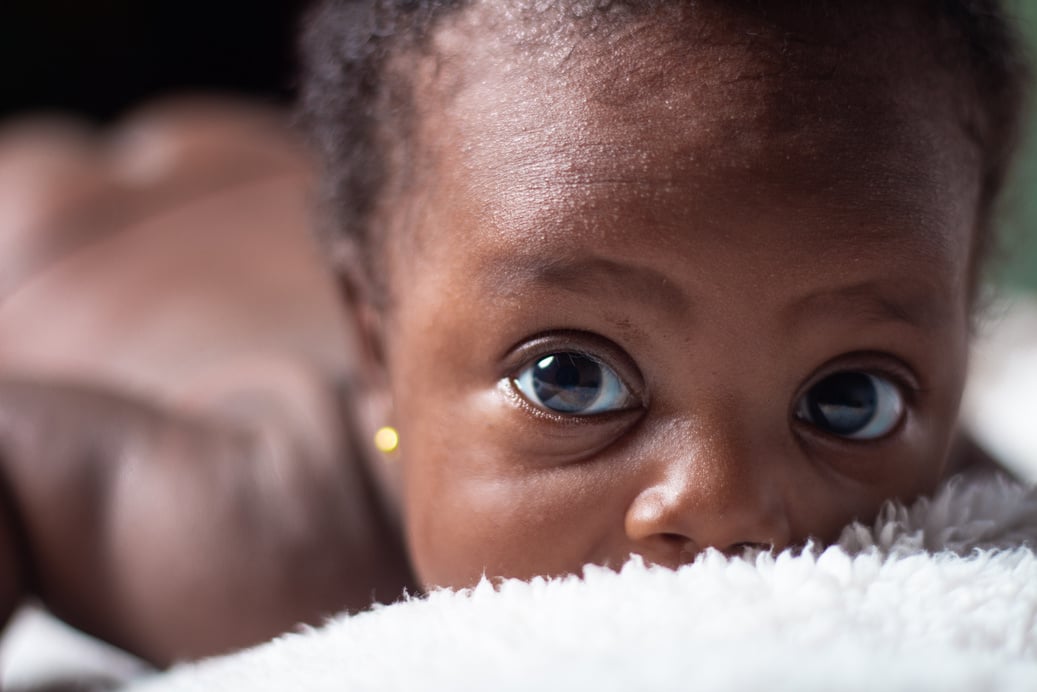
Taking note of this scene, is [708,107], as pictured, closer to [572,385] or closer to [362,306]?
[572,385]

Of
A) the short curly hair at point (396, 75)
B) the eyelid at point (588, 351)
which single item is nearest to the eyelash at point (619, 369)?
the eyelid at point (588, 351)

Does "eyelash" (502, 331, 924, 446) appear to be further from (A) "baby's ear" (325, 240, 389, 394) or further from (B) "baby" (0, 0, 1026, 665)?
(A) "baby's ear" (325, 240, 389, 394)

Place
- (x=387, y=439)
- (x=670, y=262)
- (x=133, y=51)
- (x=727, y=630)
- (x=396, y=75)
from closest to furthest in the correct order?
(x=727, y=630) < (x=670, y=262) < (x=396, y=75) < (x=387, y=439) < (x=133, y=51)

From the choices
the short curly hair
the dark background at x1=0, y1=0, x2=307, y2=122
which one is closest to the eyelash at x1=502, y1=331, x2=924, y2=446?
the short curly hair

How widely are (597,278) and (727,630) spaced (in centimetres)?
19

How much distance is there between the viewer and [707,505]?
57 centimetres

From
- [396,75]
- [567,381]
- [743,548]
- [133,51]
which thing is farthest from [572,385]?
[133,51]

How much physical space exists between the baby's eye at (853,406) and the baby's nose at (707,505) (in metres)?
0.05

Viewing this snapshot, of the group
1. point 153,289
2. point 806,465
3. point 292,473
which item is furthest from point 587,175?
point 153,289

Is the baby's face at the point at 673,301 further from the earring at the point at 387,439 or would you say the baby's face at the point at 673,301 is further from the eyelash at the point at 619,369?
the earring at the point at 387,439

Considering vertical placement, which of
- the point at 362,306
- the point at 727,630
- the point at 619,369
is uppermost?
the point at 362,306

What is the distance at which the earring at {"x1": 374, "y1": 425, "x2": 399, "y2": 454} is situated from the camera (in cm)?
81

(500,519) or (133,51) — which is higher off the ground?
(133,51)

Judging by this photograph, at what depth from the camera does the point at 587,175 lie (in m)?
0.58
